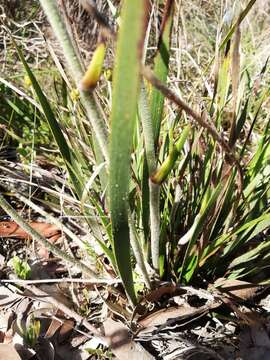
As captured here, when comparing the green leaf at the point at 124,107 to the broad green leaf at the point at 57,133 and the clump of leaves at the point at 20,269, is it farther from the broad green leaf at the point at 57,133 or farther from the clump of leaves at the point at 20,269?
the clump of leaves at the point at 20,269

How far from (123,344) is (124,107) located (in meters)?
0.64

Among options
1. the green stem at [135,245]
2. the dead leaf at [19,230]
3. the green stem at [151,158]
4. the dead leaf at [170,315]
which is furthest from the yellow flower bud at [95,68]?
the dead leaf at [19,230]

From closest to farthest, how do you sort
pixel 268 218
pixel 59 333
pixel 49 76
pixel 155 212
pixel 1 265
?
pixel 155 212, pixel 268 218, pixel 59 333, pixel 1 265, pixel 49 76

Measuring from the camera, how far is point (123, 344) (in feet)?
2.94

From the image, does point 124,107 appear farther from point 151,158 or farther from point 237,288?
point 237,288

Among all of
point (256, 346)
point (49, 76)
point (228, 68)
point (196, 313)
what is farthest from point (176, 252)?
point (49, 76)

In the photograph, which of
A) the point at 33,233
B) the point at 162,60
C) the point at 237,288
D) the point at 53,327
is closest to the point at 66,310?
the point at 53,327

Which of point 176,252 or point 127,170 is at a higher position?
point 127,170

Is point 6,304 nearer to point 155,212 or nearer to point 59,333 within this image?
point 59,333

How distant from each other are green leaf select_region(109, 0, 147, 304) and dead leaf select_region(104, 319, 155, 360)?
34 centimetres

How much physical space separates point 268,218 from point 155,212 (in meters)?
0.25

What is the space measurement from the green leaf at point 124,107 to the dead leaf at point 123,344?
339 mm

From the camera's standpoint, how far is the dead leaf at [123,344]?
88cm

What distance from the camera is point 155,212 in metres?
0.73
